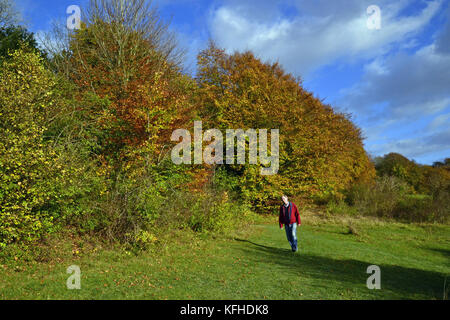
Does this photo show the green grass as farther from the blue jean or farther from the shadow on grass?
the blue jean

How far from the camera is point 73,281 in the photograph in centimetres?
698

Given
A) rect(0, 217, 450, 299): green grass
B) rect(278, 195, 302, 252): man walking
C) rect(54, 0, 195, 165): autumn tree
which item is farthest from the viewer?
rect(54, 0, 195, 165): autumn tree

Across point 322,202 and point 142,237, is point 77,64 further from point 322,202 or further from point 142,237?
point 322,202

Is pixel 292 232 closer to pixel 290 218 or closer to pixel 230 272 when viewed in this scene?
pixel 290 218

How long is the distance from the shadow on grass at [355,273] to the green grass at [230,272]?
25 millimetres

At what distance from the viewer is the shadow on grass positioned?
714 centimetres

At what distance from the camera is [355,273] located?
28.7 feet

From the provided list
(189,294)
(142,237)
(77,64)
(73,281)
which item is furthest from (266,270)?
(77,64)

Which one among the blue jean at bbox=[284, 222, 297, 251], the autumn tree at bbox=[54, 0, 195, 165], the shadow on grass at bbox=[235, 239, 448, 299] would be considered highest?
the autumn tree at bbox=[54, 0, 195, 165]

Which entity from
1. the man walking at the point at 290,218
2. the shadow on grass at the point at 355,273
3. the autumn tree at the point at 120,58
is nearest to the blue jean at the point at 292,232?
the man walking at the point at 290,218

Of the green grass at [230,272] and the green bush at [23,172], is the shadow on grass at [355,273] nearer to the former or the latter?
the green grass at [230,272]

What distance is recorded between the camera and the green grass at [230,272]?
257 inches

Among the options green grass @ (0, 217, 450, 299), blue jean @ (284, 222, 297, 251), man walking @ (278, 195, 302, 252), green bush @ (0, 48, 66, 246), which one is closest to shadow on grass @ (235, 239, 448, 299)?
green grass @ (0, 217, 450, 299)

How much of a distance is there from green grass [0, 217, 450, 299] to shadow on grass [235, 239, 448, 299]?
3cm
